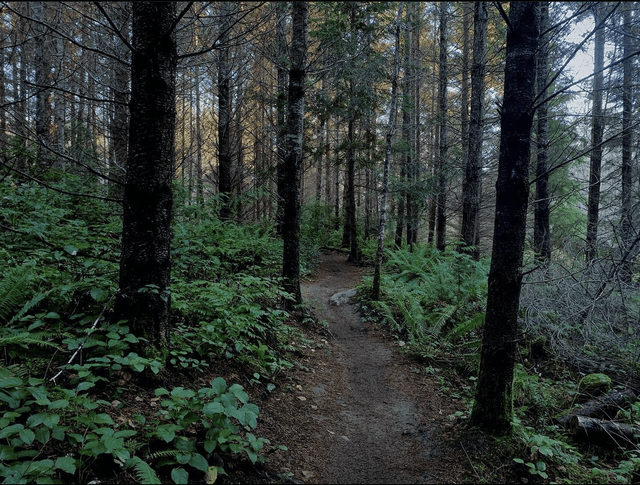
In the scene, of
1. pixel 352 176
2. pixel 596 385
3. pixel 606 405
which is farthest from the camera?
pixel 352 176

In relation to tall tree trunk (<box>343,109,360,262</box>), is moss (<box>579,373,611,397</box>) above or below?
below

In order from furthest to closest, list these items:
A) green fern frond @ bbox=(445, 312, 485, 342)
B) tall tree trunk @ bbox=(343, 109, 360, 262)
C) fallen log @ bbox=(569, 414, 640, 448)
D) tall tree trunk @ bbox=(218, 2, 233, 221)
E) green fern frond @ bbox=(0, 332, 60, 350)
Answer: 1. tall tree trunk @ bbox=(343, 109, 360, 262)
2. tall tree trunk @ bbox=(218, 2, 233, 221)
3. green fern frond @ bbox=(445, 312, 485, 342)
4. fallen log @ bbox=(569, 414, 640, 448)
5. green fern frond @ bbox=(0, 332, 60, 350)

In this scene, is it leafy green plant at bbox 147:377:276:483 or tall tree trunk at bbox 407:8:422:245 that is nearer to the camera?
leafy green plant at bbox 147:377:276:483

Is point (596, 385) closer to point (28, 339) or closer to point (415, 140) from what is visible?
point (28, 339)

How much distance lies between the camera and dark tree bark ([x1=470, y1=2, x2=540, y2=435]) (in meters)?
3.03

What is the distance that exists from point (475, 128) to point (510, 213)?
828 cm

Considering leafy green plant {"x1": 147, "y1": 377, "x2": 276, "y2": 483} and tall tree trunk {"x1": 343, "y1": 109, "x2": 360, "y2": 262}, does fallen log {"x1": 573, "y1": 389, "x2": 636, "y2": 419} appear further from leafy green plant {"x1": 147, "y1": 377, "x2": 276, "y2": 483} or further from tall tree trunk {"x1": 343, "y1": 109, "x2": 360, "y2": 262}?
tall tree trunk {"x1": 343, "y1": 109, "x2": 360, "y2": 262}

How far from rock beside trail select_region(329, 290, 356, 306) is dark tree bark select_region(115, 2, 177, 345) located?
5978 millimetres

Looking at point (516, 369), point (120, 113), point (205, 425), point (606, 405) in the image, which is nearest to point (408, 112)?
point (516, 369)

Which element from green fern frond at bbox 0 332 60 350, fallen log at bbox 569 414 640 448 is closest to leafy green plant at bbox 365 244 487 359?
fallen log at bbox 569 414 640 448

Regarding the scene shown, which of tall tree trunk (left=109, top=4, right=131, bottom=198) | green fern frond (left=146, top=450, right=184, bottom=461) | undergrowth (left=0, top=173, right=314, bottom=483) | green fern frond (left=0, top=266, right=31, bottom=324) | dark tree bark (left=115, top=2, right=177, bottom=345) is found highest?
tall tree trunk (left=109, top=4, right=131, bottom=198)

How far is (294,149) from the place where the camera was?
6836 millimetres

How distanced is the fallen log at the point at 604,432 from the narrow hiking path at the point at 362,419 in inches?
53.3

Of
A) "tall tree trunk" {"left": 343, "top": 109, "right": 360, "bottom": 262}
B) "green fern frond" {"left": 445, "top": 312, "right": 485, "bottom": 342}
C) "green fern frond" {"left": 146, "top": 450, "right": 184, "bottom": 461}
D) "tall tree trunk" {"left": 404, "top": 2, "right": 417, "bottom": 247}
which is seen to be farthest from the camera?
"tall tree trunk" {"left": 343, "top": 109, "right": 360, "bottom": 262}
